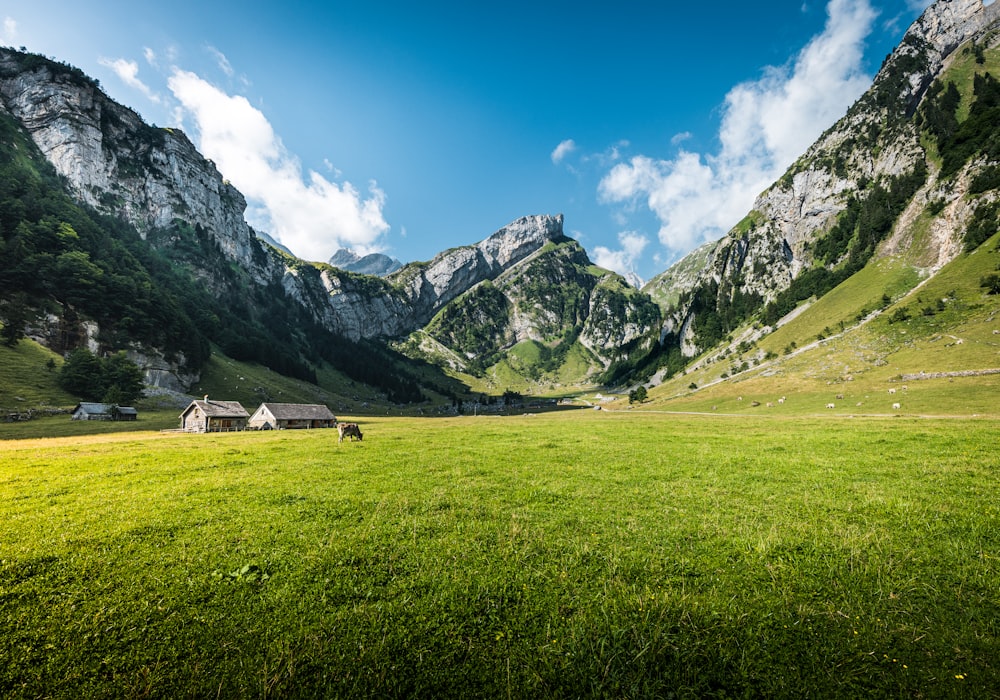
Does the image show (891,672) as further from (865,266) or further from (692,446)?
(865,266)

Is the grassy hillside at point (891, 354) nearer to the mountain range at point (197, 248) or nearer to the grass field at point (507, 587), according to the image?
the mountain range at point (197, 248)

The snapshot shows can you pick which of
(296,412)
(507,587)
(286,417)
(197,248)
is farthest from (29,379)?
(197,248)

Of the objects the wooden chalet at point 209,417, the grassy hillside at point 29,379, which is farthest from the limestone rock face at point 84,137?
the wooden chalet at point 209,417

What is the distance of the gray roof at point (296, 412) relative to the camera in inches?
2783

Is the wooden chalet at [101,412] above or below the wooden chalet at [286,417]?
above

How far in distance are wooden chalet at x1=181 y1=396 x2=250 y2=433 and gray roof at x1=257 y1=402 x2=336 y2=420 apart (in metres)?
4.92

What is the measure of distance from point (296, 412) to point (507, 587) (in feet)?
256

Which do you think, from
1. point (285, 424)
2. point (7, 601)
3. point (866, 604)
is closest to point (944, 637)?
point (866, 604)

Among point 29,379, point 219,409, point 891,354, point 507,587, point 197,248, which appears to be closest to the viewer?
point 507,587

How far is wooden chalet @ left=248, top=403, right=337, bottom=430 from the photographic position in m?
69.9

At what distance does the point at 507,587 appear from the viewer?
880cm

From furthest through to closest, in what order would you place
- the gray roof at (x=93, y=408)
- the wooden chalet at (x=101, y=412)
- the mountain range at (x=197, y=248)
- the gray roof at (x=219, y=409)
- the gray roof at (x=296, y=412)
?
the mountain range at (x=197, y=248), the gray roof at (x=296, y=412), the gray roof at (x=93, y=408), the wooden chalet at (x=101, y=412), the gray roof at (x=219, y=409)

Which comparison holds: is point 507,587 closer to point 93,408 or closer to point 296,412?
point 296,412

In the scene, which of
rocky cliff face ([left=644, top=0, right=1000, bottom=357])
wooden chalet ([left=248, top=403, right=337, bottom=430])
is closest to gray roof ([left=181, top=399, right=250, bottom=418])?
wooden chalet ([left=248, top=403, right=337, bottom=430])
